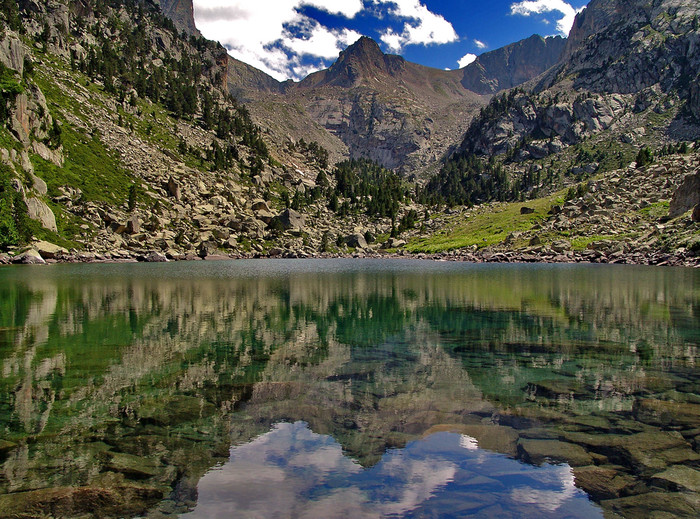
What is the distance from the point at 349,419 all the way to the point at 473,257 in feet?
358

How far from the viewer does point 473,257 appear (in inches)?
4562

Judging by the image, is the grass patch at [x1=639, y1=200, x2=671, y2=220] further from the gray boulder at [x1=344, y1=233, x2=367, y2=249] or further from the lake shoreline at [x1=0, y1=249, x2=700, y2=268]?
the gray boulder at [x1=344, y1=233, x2=367, y2=249]

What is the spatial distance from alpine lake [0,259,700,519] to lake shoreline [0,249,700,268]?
203 feet

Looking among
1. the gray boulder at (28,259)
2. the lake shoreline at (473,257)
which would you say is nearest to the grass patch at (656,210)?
the lake shoreline at (473,257)

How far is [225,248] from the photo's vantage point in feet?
422

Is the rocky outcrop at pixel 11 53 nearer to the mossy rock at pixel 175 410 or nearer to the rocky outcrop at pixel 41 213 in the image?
the rocky outcrop at pixel 41 213

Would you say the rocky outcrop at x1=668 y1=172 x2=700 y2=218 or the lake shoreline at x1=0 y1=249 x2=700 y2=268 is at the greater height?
the rocky outcrop at x1=668 y1=172 x2=700 y2=218

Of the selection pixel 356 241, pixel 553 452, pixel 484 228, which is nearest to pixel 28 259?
pixel 553 452

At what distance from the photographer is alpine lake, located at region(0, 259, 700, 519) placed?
25.7 ft

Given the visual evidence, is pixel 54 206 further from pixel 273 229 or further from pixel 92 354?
pixel 92 354

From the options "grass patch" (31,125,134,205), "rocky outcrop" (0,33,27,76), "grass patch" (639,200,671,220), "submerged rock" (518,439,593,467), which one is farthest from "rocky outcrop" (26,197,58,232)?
"grass patch" (639,200,671,220)

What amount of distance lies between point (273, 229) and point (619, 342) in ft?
435

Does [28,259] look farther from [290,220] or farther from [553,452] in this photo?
[553,452]

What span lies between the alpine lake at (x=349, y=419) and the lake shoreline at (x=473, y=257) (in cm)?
6179
